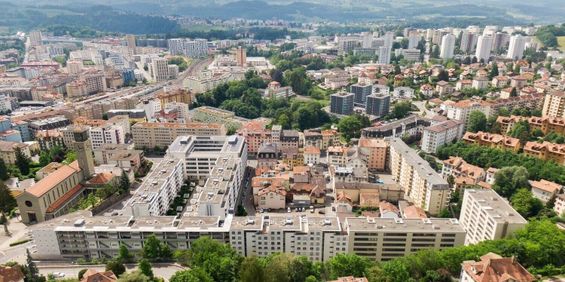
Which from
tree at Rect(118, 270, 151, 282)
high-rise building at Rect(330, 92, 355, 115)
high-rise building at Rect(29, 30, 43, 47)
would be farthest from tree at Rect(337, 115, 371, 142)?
high-rise building at Rect(29, 30, 43, 47)

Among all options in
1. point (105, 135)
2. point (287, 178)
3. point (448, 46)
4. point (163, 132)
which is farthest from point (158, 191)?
point (448, 46)

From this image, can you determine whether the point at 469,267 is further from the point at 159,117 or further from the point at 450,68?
the point at 450,68

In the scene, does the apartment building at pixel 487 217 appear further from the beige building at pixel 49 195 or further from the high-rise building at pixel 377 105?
the beige building at pixel 49 195

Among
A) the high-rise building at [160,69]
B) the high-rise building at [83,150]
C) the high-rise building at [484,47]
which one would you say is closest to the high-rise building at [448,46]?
the high-rise building at [484,47]

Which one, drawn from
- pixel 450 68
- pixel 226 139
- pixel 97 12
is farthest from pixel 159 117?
pixel 97 12

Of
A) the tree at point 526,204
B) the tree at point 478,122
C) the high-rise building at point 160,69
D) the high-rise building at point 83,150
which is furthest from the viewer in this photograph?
the high-rise building at point 160,69

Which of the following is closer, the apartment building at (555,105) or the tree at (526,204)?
the tree at (526,204)
